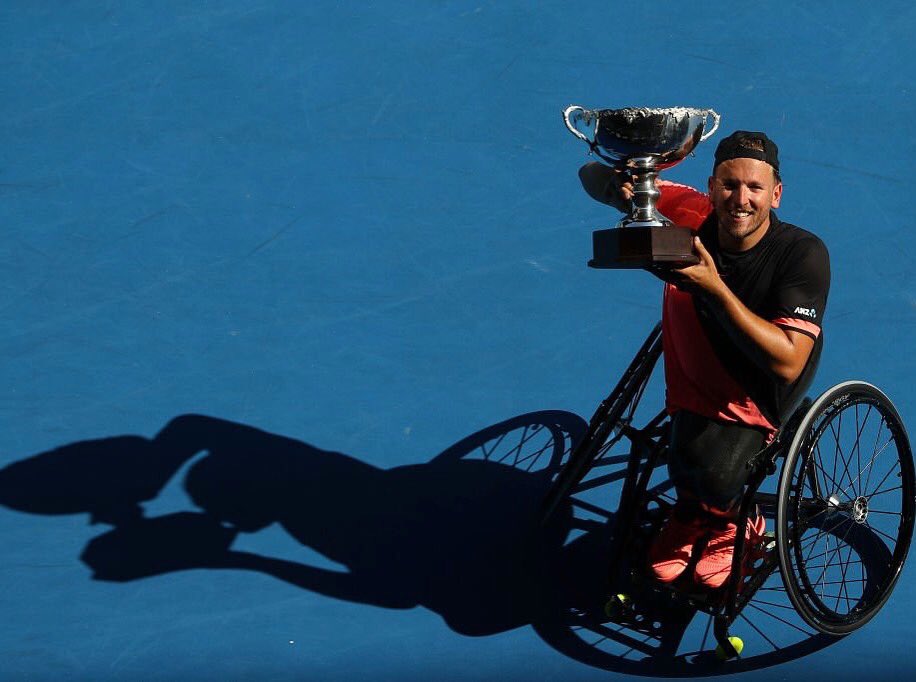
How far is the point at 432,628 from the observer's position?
3592 mm

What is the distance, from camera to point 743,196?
2939 mm

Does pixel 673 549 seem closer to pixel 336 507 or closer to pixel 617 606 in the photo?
pixel 617 606

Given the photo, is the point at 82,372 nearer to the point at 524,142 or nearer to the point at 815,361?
the point at 524,142

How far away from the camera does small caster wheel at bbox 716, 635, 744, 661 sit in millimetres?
3361

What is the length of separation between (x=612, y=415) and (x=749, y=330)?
2.49 feet

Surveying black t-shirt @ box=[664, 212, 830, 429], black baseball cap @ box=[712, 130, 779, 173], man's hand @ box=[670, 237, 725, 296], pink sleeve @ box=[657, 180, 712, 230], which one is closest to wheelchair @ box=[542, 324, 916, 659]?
black t-shirt @ box=[664, 212, 830, 429]

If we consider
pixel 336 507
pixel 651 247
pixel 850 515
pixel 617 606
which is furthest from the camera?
pixel 336 507

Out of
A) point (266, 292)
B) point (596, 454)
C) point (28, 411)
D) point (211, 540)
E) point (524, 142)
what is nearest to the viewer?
point (596, 454)

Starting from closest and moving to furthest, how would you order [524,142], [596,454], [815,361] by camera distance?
[815,361] → [596,454] → [524,142]

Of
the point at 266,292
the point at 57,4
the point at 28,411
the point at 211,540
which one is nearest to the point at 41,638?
the point at 211,540

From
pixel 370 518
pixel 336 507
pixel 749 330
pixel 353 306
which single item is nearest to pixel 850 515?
pixel 749 330

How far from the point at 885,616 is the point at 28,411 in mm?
2733

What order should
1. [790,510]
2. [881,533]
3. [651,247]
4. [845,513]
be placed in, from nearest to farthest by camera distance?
[651,247], [790,510], [845,513], [881,533]

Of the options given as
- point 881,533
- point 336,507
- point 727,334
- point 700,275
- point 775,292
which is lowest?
point 336,507
